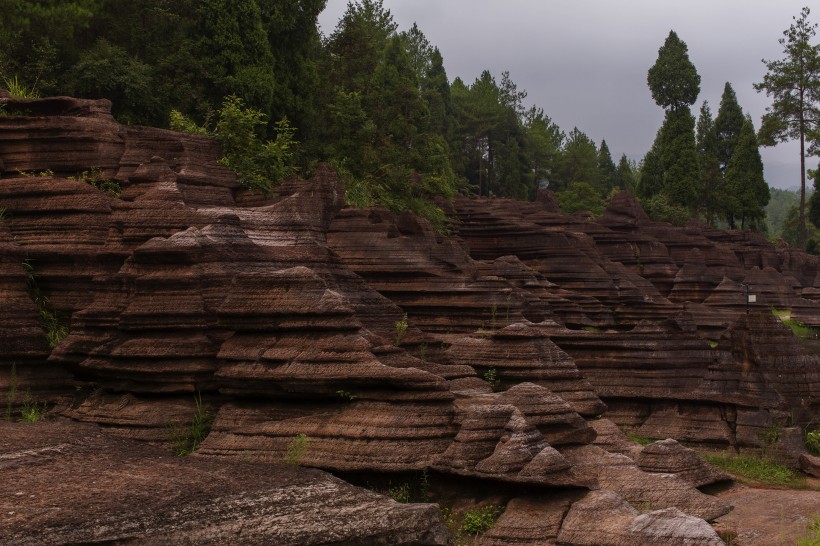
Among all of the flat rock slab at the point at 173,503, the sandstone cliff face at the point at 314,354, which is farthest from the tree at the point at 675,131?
the flat rock slab at the point at 173,503

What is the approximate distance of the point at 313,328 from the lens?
476 inches

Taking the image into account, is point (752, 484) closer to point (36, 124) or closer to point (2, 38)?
point (36, 124)

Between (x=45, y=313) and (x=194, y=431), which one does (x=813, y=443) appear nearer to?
(x=194, y=431)

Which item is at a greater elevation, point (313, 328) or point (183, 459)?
point (313, 328)

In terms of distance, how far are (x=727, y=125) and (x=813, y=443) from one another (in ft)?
172

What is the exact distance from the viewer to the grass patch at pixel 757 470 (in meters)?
19.0

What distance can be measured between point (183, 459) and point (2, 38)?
16003mm

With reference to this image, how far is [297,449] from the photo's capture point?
36.9 feet

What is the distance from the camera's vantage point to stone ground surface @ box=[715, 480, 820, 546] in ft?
43.0

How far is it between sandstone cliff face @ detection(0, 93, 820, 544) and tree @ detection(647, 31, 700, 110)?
41688 millimetres

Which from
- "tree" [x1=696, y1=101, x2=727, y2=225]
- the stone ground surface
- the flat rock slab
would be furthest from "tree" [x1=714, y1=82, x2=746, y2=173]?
the flat rock slab

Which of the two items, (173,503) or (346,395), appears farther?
(346,395)

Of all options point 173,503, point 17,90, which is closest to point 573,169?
point 17,90

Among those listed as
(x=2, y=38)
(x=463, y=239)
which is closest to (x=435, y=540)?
(x=2, y=38)
